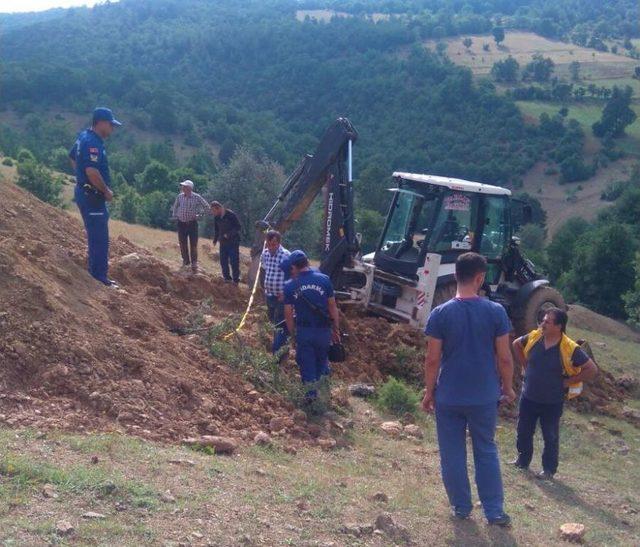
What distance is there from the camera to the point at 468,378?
5.46m

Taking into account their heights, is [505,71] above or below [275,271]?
below

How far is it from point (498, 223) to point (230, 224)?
13.7ft

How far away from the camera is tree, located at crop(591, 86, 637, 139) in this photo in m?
75.6

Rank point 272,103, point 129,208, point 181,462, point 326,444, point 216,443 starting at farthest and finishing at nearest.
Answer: point 272,103
point 129,208
point 326,444
point 216,443
point 181,462

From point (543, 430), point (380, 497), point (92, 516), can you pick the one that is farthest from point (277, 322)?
point (92, 516)

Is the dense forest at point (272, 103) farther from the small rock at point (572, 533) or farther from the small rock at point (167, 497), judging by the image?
the small rock at point (572, 533)

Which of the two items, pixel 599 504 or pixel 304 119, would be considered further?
pixel 304 119

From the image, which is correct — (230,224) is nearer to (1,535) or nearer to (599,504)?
(599,504)

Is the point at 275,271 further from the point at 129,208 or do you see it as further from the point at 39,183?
the point at 129,208

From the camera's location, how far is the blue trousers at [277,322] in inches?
353

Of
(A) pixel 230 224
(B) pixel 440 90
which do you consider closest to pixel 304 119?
(B) pixel 440 90

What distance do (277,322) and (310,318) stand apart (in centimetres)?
163

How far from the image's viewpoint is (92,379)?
6.72m

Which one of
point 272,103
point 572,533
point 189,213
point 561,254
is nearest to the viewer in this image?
point 572,533
